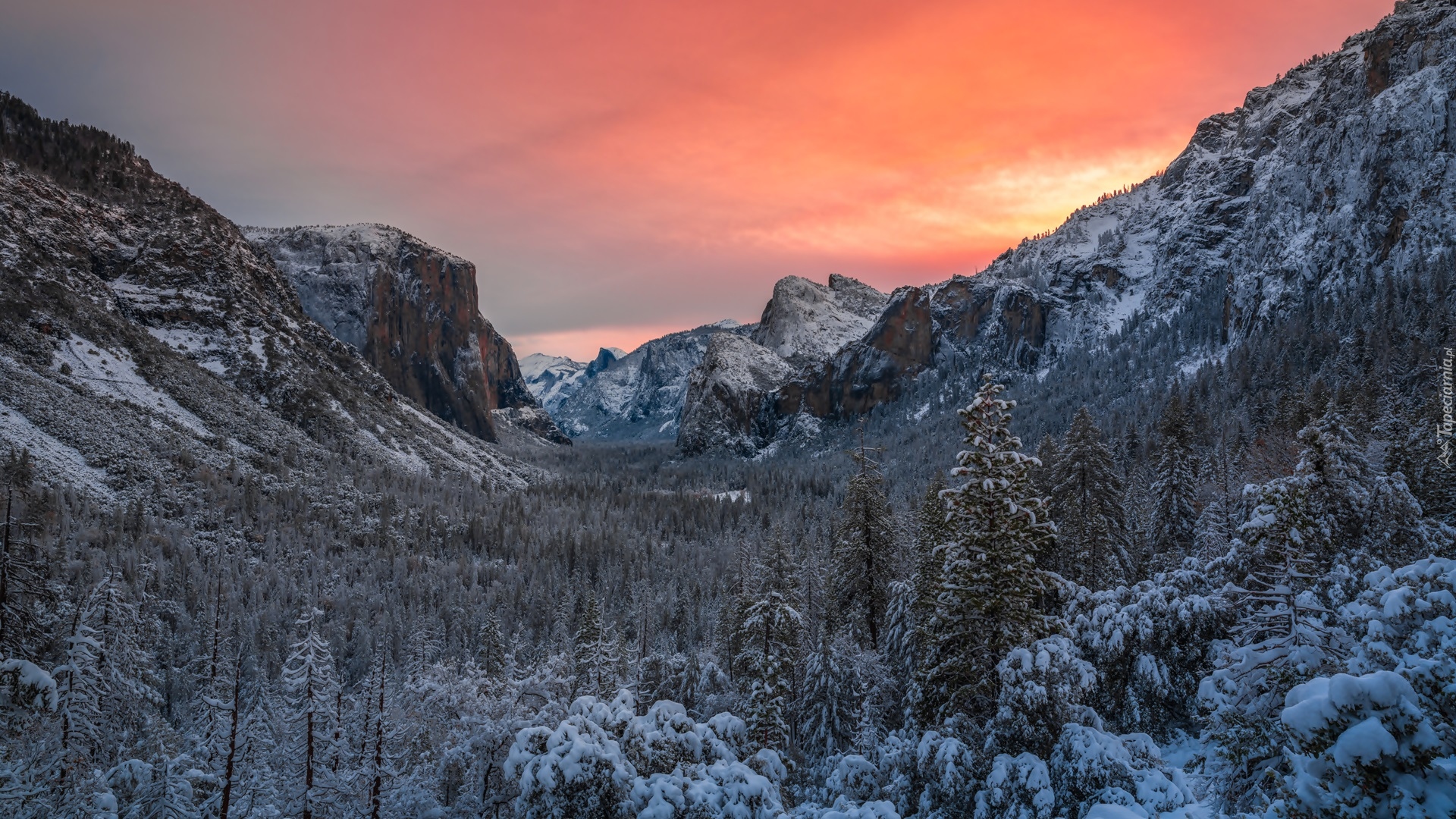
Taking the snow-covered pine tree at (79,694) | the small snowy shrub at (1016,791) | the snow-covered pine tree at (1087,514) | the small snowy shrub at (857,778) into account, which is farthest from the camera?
the snow-covered pine tree at (1087,514)

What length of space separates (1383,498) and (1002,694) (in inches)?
433

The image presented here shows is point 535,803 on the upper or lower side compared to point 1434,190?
lower

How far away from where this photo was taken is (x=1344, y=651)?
8.62 m

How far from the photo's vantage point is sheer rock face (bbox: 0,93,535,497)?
109 meters

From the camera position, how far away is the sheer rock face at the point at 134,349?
109188mm

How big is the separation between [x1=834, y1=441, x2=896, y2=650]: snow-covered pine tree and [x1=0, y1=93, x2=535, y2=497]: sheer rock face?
124 metres

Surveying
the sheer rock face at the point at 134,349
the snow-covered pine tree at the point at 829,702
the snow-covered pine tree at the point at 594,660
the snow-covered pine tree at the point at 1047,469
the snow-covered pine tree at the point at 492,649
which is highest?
the sheer rock face at the point at 134,349

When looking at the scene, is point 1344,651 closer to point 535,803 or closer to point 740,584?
point 535,803

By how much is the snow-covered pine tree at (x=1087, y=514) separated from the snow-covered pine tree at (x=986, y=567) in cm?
1864

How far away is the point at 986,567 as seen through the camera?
47.4 ft

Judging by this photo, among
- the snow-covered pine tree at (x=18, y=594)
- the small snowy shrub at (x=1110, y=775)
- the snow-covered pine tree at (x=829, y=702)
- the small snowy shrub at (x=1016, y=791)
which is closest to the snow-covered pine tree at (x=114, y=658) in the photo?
the snow-covered pine tree at (x=18, y=594)

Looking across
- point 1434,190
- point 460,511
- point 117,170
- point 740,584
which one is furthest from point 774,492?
point 117,170

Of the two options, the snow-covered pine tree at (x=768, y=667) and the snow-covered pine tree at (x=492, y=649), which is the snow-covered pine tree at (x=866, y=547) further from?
the snow-covered pine tree at (x=492, y=649)

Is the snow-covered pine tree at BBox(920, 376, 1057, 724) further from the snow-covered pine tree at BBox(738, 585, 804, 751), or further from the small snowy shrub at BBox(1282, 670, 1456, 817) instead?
the snow-covered pine tree at BBox(738, 585, 804, 751)
